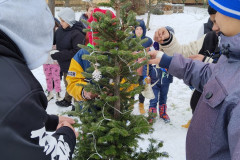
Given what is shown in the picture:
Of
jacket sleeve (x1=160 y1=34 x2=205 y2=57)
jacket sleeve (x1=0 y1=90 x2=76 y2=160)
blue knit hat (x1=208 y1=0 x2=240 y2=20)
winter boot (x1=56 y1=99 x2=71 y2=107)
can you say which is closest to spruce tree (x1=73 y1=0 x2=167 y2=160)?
jacket sleeve (x1=0 y1=90 x2=76 y2=160)

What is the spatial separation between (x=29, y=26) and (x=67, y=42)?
3792 millimetres

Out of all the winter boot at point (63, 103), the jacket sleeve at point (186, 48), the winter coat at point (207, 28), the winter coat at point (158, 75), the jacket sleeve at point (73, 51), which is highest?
the jacket sleeve at point (186, 48)

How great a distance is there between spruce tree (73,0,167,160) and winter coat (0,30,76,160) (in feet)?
1.97

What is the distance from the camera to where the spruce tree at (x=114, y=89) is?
166 cm

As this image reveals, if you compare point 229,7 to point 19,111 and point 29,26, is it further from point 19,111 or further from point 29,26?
point 19,111

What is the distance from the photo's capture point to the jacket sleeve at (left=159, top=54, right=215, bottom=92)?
1.80 metres

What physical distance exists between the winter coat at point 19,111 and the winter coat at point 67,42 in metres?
3.66

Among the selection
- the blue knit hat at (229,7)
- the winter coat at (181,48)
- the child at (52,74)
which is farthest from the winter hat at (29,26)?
the child at (52,74)

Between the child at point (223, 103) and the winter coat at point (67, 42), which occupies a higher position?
the child at point (223, 103)

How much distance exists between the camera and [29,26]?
3.65 feet

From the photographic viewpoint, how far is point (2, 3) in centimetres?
102

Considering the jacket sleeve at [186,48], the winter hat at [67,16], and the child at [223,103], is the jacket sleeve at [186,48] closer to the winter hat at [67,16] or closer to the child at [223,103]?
the child at [223,103]

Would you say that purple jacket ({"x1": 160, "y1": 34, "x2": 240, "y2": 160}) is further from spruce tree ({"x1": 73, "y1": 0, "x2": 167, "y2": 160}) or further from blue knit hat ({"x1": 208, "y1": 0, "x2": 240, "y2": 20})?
spruce tree ({"x1": 73, "y1": 0, "x2": 167, "y2": 160})

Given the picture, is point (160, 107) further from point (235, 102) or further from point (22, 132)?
point (22, 132)
